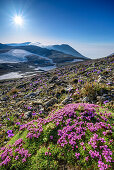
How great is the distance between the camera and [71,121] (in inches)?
185

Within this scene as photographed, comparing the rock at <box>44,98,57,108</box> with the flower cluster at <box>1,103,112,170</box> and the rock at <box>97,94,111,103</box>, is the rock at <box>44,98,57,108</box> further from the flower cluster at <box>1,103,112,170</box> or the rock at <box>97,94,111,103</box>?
the rock at <box>97,94,111,103</box>

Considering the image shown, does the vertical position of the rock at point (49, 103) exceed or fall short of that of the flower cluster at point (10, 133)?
it exceeds it

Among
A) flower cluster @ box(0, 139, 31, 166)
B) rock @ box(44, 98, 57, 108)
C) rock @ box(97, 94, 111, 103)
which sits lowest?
flower cluster @ box(0, 139, 31, 166)

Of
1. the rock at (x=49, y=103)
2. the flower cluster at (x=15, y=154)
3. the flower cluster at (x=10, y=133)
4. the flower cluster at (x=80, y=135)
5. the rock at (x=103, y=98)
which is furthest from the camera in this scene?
the rock at (x=49, y=103)

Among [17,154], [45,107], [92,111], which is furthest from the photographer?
[45,107]

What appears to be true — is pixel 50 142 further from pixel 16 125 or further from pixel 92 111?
pixel 16 125

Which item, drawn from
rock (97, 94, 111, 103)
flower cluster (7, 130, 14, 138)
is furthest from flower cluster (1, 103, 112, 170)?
rock (97, 94, 111, 103)

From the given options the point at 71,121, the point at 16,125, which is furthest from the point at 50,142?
the point at 16,125

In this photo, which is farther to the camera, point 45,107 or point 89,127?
point 45,107

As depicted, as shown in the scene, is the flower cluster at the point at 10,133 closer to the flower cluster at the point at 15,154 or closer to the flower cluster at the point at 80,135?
the flower cluster at the point at 80,135

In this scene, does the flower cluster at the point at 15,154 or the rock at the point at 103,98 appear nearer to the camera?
the flower cluster at the point at 15,154

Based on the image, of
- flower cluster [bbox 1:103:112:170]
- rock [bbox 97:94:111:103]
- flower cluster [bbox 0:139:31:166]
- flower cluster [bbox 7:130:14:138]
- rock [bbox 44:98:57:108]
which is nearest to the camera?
flower cluster [bbox 1:103:112:170]

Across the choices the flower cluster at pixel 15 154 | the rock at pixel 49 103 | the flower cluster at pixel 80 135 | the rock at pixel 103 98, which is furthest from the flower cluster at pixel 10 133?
the rock at pixel 103 98

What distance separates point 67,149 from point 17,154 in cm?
199
